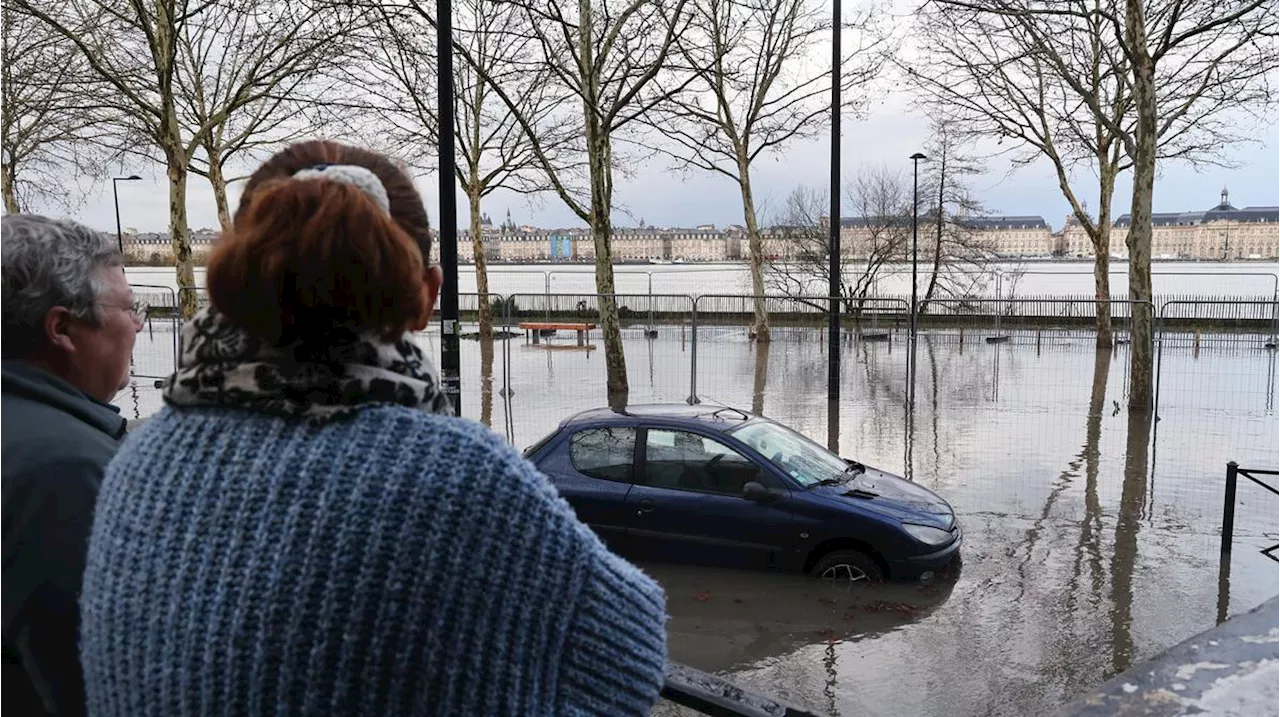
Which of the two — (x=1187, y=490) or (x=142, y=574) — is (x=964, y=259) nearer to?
(x=1187, y=490)

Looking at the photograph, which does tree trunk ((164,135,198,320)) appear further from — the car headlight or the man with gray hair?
the man with gray hair

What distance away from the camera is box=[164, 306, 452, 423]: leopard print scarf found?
1.22 metres

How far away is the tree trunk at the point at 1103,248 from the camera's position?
25953 mm

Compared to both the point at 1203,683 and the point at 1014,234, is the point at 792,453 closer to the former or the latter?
the point at 1203,683

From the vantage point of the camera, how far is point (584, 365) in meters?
21.6

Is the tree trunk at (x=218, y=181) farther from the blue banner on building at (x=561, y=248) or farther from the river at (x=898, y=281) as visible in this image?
the blue banner on building at (x=561, y=248)

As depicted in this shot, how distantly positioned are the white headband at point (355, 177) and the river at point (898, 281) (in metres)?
27.1

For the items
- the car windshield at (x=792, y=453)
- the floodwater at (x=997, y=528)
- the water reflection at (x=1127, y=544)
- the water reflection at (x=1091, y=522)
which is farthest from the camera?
the car windshield at (x=792, y=453)

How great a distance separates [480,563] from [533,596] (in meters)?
0.09

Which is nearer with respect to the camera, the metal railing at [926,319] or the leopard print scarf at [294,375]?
the leopard print scarf at [294,375]

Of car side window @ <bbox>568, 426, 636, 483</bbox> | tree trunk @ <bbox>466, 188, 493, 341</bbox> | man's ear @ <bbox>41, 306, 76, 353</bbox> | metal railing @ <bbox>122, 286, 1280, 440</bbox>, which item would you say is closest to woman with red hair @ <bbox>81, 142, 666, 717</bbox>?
man's ear @ <bbox>41, 306, 76, 353</bbox>

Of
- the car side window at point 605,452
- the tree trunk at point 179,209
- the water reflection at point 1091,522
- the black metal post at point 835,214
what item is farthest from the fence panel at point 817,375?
the tree trunk at point 179,209

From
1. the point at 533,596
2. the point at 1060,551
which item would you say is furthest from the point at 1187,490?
the point at 533,596

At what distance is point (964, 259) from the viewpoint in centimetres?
3703
